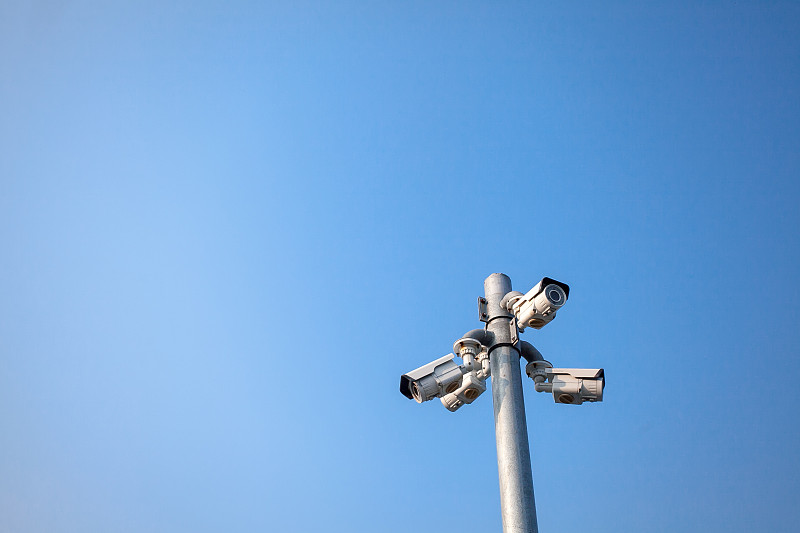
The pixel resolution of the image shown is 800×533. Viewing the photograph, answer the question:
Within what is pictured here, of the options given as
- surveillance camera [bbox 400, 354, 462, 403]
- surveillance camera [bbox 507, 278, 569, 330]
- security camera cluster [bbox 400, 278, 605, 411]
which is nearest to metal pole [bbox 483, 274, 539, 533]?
security camera cluster [bbox 400, 278, 605, 411]

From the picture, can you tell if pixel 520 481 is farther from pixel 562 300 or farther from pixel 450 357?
pixel 562 300

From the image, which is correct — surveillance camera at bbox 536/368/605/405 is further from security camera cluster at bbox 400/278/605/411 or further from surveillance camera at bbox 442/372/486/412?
surveillance camera at bbox 442/372/486/412

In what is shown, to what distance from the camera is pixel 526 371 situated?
25.6 ft

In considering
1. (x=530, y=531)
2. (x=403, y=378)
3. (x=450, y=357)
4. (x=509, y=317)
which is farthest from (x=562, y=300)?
(x=530, y=531)

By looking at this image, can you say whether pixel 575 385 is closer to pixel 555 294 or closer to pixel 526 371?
pixel 526 371

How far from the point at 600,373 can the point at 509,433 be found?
4.14ft

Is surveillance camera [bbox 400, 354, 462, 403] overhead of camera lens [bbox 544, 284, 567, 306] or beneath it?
beneath

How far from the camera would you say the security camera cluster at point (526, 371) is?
7.22 m

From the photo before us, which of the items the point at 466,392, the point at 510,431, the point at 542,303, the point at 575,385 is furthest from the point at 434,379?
the point at 575,385

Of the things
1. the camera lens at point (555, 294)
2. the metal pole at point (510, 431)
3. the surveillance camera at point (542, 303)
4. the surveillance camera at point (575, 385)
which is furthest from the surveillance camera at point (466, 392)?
the camera lens at point (555, 294)

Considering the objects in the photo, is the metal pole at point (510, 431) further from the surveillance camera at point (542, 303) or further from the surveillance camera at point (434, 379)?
the surveillance camera at point (434, 379)

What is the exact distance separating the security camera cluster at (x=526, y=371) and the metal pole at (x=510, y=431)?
0.35 ft

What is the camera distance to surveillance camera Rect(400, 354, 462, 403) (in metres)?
7.17

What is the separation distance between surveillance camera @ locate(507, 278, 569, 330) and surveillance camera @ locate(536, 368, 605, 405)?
623mm
